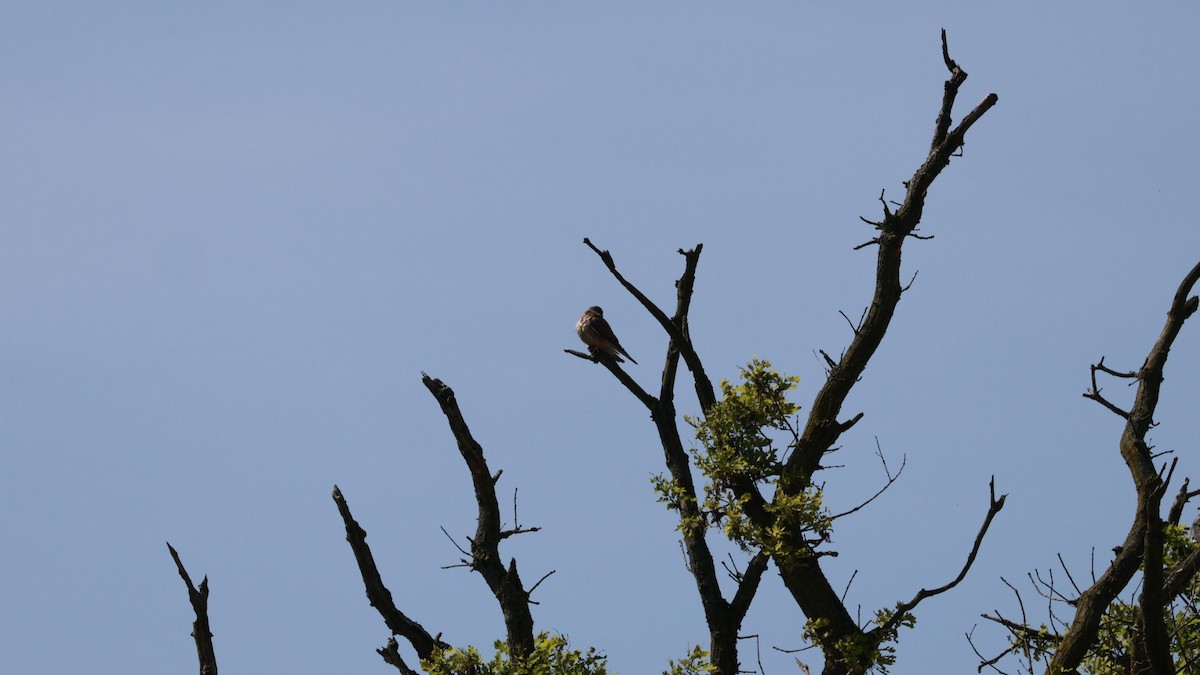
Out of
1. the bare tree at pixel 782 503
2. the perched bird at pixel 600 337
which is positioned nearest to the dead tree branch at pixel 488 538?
the bare tree at pixel 782 503

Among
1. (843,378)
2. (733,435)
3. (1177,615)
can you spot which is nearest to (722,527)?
(733,435)

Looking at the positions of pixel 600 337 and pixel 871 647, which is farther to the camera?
pixel 600 337

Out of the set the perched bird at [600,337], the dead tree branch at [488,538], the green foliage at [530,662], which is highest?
the perched bird at [600,337]

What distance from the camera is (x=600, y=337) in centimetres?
1085

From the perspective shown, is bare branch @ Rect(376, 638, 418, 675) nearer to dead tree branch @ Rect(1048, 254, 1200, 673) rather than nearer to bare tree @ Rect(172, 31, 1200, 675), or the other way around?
bare tree @ Rect(172, 31, 1200, 675)

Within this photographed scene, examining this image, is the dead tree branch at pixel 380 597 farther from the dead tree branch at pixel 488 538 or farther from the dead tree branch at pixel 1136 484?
the dead tree branch at pixel 1136 484

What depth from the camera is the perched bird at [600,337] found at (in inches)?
427

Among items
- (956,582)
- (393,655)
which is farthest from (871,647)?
(393,655)

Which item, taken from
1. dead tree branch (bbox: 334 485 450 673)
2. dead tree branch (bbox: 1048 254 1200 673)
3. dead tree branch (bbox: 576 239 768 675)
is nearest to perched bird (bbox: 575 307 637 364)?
dead tree branch (bbox: 576 239 768 675)

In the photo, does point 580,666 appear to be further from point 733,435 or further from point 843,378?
point 843,378

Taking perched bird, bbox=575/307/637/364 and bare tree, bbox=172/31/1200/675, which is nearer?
bare tree, bbox=172/31/1200/675

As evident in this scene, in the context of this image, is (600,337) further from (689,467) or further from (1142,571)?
(1142,571)

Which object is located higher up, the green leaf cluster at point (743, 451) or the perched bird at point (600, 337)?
the perched bird at point (600, 337)

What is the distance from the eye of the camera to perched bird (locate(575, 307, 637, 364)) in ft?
35.6
